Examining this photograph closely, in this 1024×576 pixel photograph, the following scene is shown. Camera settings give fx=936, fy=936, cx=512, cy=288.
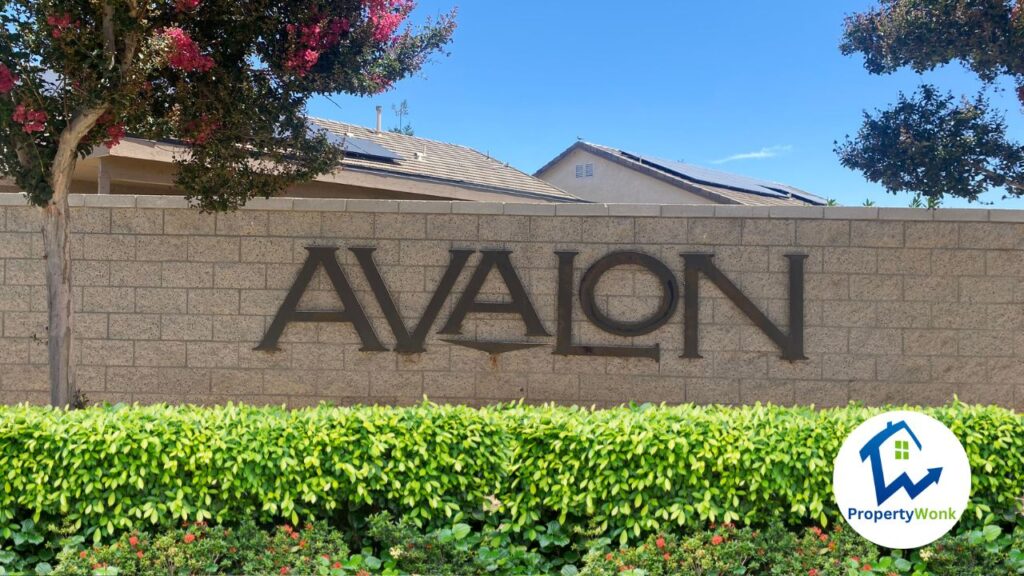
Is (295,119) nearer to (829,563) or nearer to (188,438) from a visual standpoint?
(188,438)

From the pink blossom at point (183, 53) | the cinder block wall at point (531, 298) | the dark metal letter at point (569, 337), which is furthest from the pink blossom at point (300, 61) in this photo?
the dark metal letter at point (569, 337)

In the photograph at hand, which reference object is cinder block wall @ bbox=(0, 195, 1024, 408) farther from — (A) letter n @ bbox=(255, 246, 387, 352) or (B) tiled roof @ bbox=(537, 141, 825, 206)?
(B) tiled roof @ bbox=(537, 141, 825, 206)

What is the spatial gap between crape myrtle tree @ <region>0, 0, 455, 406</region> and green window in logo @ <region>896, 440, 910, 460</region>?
19.8 ft

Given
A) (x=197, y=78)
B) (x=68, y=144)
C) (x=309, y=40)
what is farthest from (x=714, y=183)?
(x=68, y=144)

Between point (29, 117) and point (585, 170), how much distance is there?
66.0 ft

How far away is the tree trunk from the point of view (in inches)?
340

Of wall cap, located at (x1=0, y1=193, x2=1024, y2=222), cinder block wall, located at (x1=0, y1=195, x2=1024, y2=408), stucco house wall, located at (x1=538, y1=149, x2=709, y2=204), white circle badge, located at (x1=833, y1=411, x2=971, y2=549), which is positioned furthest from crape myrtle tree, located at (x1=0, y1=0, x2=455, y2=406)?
stucco house wall, located at (x1=538, y1=149, x2=709, y2=204)

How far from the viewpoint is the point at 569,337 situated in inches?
404

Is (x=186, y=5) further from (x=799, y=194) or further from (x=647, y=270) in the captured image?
(x=799, y=194)

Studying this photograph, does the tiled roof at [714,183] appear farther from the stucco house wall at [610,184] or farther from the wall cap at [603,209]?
the wall cap at [603,209]

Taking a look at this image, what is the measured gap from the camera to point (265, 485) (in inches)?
232

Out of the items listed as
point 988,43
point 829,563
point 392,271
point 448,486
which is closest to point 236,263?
point 392,271

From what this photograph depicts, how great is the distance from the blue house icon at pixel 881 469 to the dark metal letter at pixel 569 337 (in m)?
4.78

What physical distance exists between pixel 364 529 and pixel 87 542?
1741 millimetres
